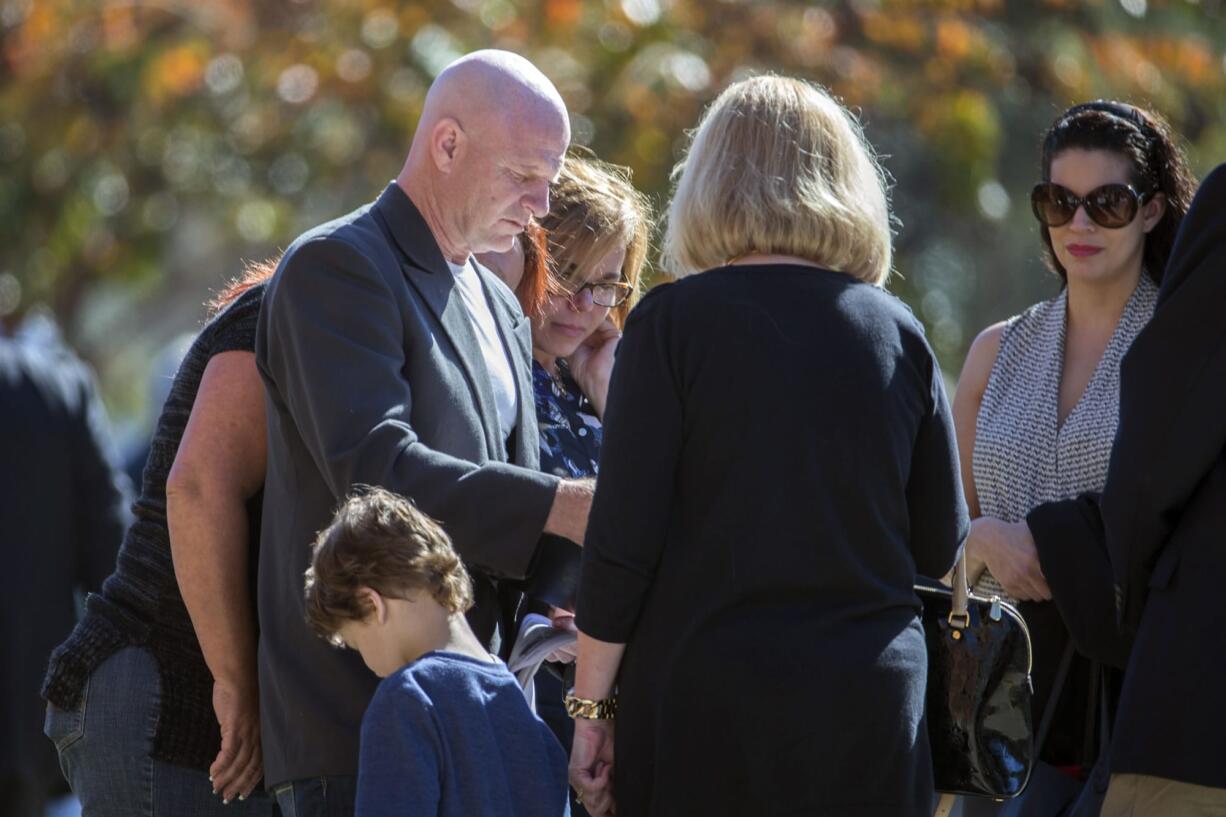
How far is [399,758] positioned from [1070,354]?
6.63ft

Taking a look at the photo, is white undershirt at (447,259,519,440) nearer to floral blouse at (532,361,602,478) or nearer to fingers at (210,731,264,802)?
floral blouse at (532,361,602,478)

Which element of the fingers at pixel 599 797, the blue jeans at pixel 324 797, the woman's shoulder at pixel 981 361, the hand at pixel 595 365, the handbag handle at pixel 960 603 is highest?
the woman's shoulder at pixel 981 361

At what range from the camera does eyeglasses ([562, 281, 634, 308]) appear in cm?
401

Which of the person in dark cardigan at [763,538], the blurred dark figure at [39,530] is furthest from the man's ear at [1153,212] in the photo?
the blurred dark figure at [39,530]

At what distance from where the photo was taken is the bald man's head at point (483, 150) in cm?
319

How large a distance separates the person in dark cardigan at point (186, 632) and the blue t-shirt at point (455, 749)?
2.11 feet

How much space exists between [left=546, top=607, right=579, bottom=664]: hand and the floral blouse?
43 cm

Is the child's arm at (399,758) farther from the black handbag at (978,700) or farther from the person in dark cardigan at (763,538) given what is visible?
the black handbag at (978,700)

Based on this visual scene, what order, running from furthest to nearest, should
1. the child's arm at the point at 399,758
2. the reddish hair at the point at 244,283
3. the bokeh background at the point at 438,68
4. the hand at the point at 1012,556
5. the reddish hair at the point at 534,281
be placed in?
the bokeh background at the point at 438,68 < the reddish hair at the point at 534,281 < the hand at the point at 1012,556 < the reddish hair at the point at 244,283 < the child's arm at the point at 399,758

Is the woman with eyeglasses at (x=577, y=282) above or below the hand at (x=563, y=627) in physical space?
above

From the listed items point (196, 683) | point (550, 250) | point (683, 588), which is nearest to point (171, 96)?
point (550, 250)

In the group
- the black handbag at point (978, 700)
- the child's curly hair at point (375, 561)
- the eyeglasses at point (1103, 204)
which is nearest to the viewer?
the child's curly hair at point (375, 561)

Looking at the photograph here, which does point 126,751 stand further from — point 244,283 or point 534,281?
point 534,281

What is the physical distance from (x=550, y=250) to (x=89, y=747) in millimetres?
1487
